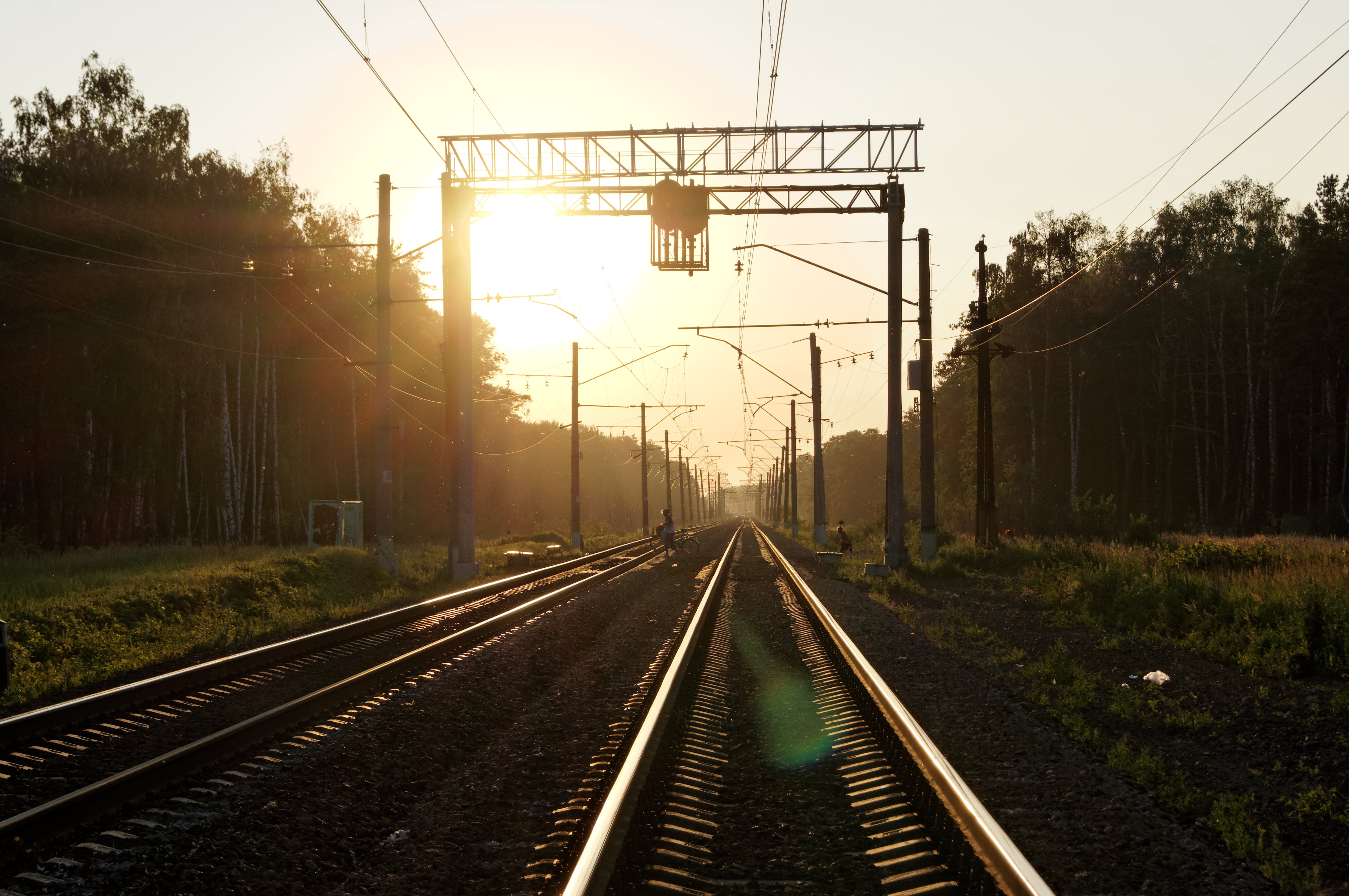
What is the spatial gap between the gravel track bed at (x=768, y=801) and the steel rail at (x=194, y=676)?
4.57m

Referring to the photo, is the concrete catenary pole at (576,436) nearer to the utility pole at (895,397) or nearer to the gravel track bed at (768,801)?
the utility pole at (895,397)

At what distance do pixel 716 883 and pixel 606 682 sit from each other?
523 centimetres

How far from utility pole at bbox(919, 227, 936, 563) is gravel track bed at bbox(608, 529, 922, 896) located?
15.0 meters

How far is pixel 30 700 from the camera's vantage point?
8.46m

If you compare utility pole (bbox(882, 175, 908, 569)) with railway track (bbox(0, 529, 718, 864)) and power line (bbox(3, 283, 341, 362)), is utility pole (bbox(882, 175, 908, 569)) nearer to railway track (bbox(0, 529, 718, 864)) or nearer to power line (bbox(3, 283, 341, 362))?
railway track (bbox(0, 529, 718, 864))

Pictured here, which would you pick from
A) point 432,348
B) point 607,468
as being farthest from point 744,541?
point 607,468

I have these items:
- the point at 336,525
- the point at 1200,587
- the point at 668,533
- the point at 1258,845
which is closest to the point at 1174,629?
the point at 1200,587

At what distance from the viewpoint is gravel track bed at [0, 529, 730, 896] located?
13.9 feet

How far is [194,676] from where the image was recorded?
29.2 ft

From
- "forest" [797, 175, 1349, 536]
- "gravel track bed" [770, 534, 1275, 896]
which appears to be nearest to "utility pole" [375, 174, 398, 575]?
"gravel track bed" [770, 534, 1275, 896]

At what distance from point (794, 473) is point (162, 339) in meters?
40.6

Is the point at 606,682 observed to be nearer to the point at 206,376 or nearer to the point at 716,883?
the point at 716,883

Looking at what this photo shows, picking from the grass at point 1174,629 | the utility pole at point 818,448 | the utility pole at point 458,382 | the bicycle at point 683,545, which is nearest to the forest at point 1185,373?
the utility pole at point 818,448

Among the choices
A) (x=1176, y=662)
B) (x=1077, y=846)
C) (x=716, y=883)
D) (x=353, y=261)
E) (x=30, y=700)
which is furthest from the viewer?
(x=353, y=261)
